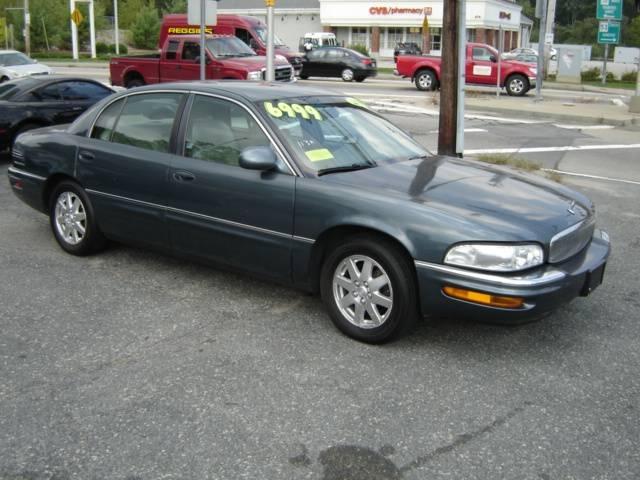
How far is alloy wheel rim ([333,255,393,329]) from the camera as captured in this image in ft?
14.1

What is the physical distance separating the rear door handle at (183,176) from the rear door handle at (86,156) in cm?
97

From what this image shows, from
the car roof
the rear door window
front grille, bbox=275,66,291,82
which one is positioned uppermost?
front grille, bbox=275,66,291,82

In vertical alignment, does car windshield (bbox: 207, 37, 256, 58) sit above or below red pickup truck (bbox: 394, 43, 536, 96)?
above

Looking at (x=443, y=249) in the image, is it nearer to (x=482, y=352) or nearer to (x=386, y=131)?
(x=482, y=352)

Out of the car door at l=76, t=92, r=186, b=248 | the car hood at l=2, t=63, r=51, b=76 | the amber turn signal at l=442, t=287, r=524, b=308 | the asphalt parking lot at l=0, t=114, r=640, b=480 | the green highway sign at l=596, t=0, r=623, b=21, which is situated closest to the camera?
the asphalt parking lot at l=0, t=114, r=640, b=480

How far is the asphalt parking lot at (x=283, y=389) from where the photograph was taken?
321cm

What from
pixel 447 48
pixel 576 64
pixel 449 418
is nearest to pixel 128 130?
pixel 449 418

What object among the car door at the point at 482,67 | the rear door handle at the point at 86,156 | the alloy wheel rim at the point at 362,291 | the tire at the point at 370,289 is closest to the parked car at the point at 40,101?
the rear door handle at the point at 86,156

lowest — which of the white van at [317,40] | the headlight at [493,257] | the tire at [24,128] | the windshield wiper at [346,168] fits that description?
the headlight at [493,257]

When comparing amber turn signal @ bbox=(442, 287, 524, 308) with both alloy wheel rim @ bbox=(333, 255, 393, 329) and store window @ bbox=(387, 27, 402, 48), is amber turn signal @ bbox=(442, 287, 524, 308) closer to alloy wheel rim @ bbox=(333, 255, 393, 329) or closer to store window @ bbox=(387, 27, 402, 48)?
alloy wheel rim @ bbox=(333, 255, 393, 329)

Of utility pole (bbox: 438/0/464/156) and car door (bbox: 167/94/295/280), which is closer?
car door (bbox: 167/94/295/280)

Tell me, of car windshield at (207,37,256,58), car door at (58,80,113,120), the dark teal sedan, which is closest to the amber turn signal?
the dark teal sedan

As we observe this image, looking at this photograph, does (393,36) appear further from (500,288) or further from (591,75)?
(500,288)

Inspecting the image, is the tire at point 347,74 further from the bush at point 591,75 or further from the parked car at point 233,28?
the bush at point 591,75
